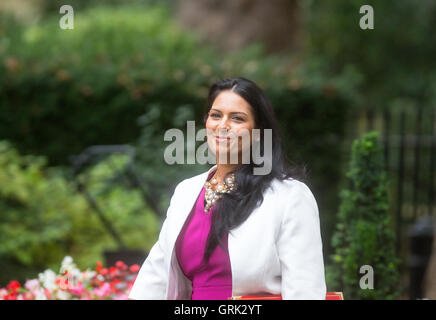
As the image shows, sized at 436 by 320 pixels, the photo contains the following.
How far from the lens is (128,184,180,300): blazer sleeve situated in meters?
2.62

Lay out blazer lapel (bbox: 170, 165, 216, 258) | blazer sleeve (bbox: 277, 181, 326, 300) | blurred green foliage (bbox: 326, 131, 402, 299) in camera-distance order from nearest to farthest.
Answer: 1. blazer sleeve (bbox: 277, 181, 326, 300)
2. blazer lapel (bbox: 170, 165, 216, 258)
3. blurred green foliage (bbox: 326, 131, 402, 299)

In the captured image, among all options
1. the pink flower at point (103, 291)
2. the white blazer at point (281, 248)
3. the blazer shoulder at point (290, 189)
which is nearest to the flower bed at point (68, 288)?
the pink flower at point (103, 291)

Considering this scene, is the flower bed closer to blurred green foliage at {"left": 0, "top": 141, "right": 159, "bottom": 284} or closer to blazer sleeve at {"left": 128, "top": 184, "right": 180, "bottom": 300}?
blazer sleeve at {"left": 128, "top": 184, "right": 180, "bottom": 300}

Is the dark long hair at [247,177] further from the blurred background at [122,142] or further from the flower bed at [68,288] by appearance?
the blurred background at [122,142]

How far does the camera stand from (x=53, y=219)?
21.1 ft

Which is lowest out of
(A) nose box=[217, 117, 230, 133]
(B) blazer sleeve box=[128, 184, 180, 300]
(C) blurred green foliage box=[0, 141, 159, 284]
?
(C) blurred green foliage box=[0, 141, 159, 284]

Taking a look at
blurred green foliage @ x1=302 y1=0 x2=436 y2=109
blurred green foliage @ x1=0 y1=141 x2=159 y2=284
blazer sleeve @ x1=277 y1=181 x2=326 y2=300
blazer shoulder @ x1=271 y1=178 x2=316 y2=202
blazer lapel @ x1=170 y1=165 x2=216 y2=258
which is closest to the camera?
blazer sleeve @ x1=277 y1=181 x2=326 y2=300

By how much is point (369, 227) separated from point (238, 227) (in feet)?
5.71

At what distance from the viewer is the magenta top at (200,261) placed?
8.03 feet

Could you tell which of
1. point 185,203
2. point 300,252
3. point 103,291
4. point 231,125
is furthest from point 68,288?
point 300,252

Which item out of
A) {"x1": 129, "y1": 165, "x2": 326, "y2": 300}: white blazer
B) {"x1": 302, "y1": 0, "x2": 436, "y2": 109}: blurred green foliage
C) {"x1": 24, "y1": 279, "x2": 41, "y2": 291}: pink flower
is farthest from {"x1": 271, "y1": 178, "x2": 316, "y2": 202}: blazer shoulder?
{"x1": 302, "y1": 0, "x2": 436, "y2": 109}: blurred green foliage

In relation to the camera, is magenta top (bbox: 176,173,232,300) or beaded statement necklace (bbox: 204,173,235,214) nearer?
magenta top (bbox: 176,173,232,300)

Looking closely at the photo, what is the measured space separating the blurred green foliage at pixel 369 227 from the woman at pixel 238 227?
1.52m
